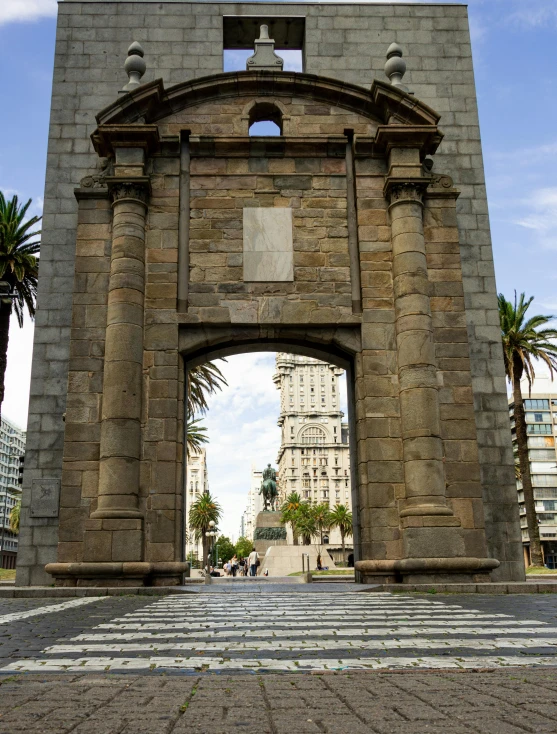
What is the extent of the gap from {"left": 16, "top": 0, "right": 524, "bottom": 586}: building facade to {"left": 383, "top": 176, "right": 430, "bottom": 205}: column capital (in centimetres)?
5

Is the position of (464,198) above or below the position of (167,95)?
below

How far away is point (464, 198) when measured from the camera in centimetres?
2117

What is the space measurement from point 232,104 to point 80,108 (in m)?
4.60

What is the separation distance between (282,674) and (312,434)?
165690mm

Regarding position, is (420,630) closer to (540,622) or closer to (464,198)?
(540,622)

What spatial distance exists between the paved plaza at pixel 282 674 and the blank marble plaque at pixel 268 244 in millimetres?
11234

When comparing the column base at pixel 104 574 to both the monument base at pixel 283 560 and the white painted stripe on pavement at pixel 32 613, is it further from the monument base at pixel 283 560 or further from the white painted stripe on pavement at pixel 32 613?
the monument base at pixel 283 560

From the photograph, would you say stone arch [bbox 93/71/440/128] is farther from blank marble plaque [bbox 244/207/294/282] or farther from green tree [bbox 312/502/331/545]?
green tree [bbox 312/502/331/545]

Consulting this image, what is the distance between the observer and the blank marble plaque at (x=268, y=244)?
61.5 feet

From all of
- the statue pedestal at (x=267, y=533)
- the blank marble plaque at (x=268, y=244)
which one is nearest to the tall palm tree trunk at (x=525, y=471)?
the statue pedestal at (x=267, y=533)

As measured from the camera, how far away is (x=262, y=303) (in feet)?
60.4

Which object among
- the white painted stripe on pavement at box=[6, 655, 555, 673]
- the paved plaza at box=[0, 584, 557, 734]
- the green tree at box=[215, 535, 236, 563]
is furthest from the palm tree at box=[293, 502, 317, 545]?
the white painted stripe on pavement at box=[6, 655, 555, 673]

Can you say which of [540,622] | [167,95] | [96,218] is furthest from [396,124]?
[540,622]

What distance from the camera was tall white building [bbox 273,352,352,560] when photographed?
6324 inches
